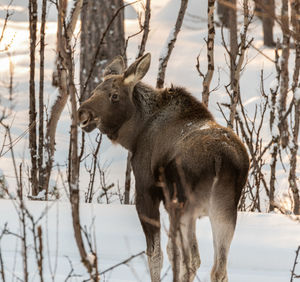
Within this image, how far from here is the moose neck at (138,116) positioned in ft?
16.3


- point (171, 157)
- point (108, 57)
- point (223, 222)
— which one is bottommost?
point (108, 57)

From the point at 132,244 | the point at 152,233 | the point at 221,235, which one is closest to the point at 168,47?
the point at 132,244

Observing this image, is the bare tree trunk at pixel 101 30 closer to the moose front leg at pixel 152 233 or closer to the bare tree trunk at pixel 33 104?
the bare tree trunk at pixel 33 104

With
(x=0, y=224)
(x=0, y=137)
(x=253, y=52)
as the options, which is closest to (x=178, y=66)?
(x=253, y=52)

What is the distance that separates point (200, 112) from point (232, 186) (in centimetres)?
82

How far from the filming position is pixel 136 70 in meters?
4.88

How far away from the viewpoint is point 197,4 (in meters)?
22.5

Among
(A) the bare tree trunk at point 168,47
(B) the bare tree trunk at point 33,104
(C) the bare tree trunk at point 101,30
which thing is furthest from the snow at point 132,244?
(C) the bare tree trunk at point 101,30

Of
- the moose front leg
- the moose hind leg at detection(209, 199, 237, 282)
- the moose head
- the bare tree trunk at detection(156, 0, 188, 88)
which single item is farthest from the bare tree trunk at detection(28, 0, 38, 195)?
the moose hind leg at detection(209, 199, 237, 282)

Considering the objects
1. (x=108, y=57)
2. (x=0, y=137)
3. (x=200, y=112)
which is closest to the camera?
(x=200, y=112)

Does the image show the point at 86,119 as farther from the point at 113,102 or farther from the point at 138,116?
the point at 138,116

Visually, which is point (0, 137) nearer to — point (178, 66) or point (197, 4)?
point (178, 66)

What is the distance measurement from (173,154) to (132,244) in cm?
164

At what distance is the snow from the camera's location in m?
5.30
